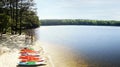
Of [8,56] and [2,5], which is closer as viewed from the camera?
[8,56]

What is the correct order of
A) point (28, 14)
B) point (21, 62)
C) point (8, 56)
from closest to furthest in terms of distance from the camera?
point (21, 62) < point (8, 56) < point (28, 14)

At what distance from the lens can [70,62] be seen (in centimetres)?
3422

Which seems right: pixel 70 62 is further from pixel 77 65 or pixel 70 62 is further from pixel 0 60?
pixel 0 60

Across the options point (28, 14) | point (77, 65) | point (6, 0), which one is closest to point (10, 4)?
point (6, 0)

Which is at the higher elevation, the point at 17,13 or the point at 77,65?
the point at 17,13

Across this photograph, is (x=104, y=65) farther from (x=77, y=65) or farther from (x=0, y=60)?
(x=0, y=60)

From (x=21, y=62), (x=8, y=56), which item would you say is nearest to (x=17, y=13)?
(x=8, y=56)

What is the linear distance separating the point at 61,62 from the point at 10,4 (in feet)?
81.3

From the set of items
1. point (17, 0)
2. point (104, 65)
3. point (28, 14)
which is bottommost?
point (104, 65)

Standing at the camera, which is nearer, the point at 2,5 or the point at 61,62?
the point at 61,62

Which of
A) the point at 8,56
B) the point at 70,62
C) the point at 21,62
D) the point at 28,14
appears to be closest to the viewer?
the point at 21,62

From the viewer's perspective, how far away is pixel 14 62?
96.5 feet

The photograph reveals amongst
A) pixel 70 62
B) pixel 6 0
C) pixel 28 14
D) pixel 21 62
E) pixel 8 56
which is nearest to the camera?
pixel 21 62

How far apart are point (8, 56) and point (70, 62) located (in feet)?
29.0
